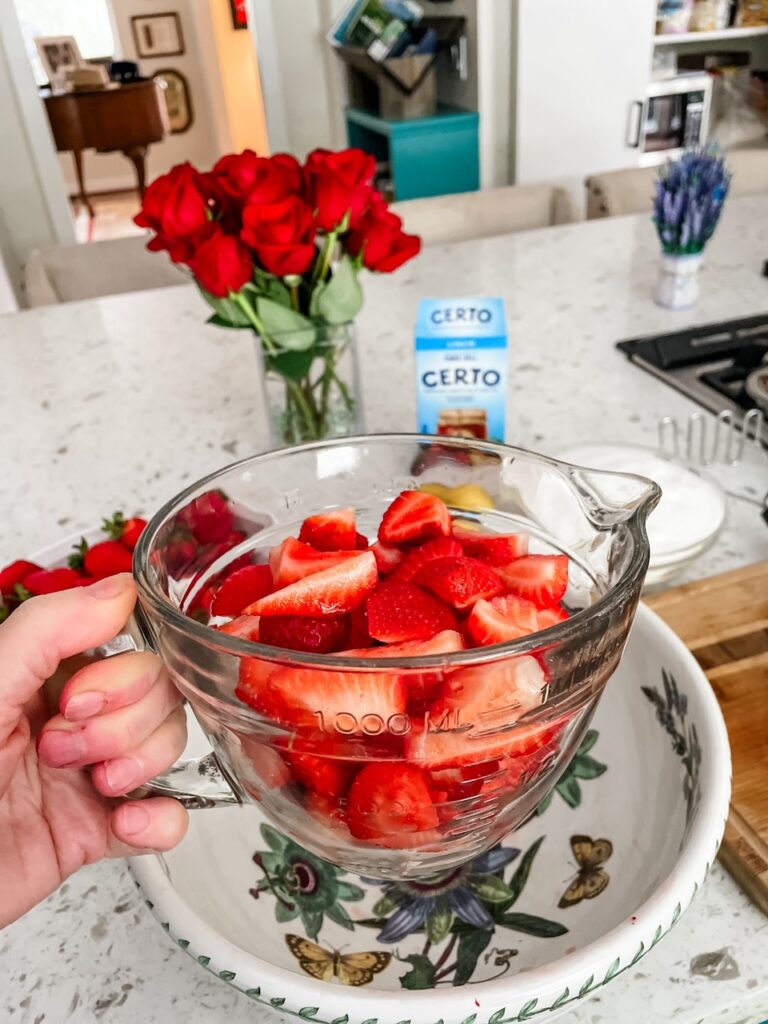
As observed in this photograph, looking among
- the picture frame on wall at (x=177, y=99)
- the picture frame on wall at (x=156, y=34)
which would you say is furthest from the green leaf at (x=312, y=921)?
the picture frame on wall at (x=156, y=34)

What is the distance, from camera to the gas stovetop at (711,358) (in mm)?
981

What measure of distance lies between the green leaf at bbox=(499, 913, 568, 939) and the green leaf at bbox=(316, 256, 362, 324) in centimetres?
58

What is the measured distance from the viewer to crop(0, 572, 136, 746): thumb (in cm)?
37

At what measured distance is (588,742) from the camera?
0.51 meters

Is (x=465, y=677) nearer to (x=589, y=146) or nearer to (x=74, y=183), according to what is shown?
(x=589, y=146)

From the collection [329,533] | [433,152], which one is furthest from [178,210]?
[433,152]

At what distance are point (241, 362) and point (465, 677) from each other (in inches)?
37.5

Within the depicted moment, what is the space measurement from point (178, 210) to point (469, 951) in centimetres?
64

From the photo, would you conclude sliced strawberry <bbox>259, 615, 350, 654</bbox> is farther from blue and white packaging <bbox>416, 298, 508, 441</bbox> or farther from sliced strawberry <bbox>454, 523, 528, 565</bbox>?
blue and white packaging <bbox>416, 298, 508, 441</bbox>

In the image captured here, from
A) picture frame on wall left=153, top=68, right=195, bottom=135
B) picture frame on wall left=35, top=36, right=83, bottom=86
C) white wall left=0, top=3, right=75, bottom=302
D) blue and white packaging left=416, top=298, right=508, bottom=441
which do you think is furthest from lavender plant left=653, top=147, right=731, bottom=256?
picture frame on wall left=153, top=68, right=195, bottom=135

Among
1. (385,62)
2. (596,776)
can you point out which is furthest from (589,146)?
(596,776)

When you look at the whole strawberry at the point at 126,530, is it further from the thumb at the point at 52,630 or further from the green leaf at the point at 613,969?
the green leaf at the point at 613,969

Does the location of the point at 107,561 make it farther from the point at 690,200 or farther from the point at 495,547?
the point at 690,200

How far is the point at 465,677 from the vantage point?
0.32 metres
